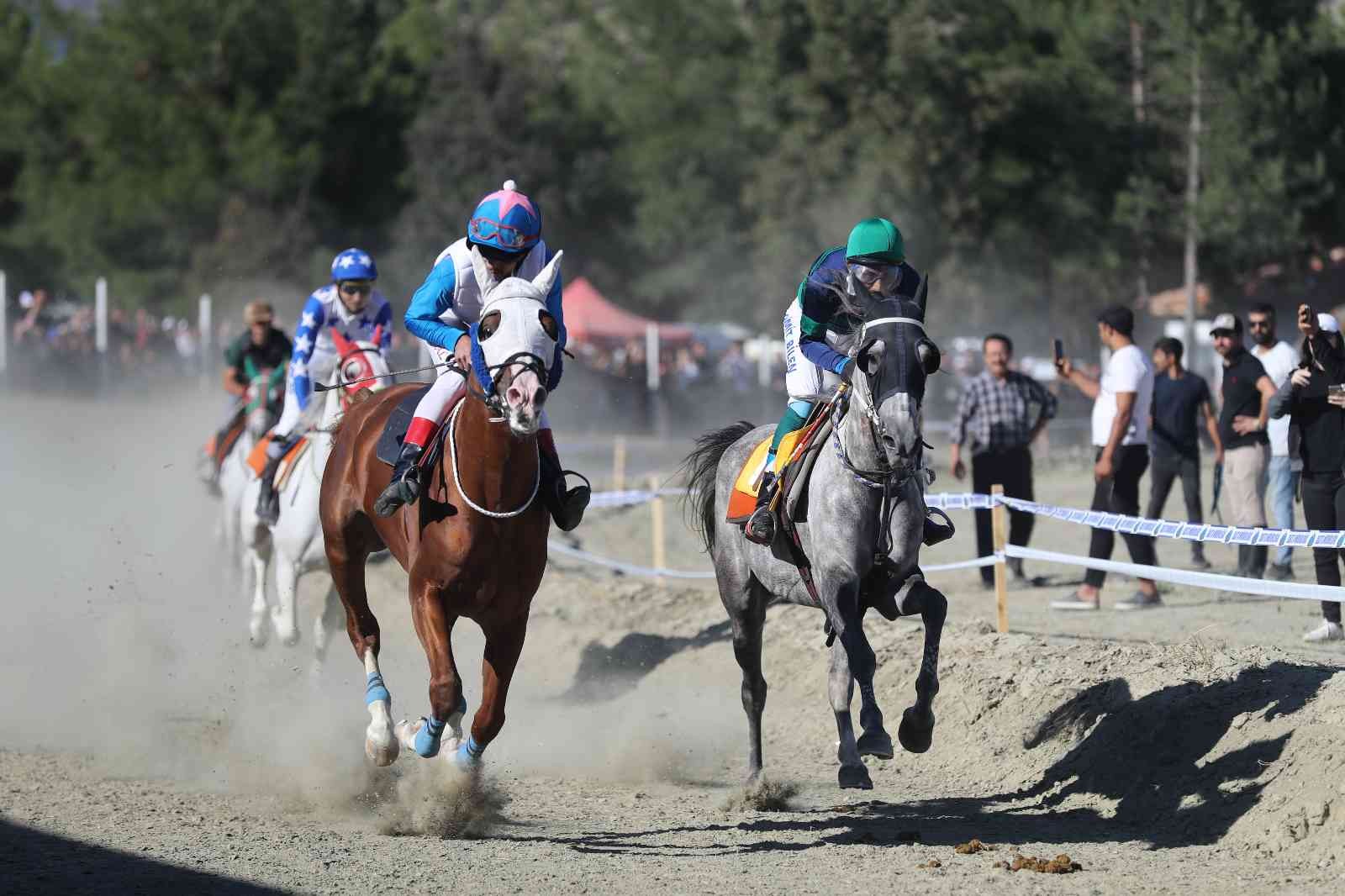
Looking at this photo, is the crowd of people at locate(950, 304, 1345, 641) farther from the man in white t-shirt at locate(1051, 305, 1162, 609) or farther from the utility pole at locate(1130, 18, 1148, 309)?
the utility pole at locate(1130, 18, 1148, 309)

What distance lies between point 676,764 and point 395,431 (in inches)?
105

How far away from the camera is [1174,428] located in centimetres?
1538

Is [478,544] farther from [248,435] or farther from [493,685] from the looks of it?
[248,435]

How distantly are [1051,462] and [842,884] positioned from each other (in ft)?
69.6

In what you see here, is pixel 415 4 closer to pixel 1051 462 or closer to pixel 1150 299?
pixel 1150 299

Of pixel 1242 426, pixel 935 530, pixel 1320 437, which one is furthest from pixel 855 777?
pixel 1242 426

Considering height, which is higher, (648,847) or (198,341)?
(198,341)

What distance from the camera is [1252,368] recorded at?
43.9ft

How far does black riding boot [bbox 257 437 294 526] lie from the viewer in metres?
12.3


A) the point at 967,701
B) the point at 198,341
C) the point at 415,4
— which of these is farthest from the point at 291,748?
the point at 415,4

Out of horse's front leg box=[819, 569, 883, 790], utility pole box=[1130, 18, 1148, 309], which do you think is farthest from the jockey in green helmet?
utility pole box=[1130, 18, 1148, 309]

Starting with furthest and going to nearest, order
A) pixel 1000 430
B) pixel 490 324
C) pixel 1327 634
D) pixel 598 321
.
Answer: pixel 598 321 → pixel 1000 430 → pixel 1327 634 → pixel 490 324

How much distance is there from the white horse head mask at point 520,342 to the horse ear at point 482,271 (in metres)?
0.53

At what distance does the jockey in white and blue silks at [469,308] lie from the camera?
8.02m
